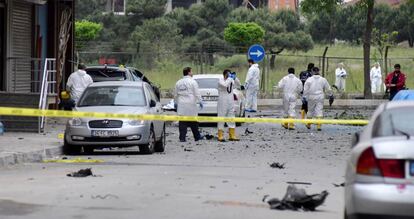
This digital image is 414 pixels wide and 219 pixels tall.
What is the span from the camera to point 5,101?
80.2ft

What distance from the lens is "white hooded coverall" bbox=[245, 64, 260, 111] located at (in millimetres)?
33938

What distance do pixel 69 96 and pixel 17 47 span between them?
3.24 m

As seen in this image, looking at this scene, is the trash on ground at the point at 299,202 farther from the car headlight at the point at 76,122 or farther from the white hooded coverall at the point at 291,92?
the white hooded coverall at the point at 291,92

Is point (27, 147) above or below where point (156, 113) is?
below

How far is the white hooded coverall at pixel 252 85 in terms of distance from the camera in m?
33.9

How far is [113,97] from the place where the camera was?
2091cm

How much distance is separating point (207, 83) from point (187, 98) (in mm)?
7396

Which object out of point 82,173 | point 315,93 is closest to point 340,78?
point 315,93

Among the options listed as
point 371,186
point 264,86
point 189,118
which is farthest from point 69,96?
point 264,86

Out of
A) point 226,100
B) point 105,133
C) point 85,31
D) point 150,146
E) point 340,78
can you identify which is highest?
point 85,31

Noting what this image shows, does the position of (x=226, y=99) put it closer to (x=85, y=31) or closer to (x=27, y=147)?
(x=27, y=147)

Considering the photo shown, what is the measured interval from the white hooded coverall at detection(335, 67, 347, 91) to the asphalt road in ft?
80.8

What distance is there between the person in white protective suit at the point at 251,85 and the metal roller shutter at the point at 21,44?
7928 mm

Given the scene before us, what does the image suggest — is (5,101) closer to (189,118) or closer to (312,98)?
(189,118)
